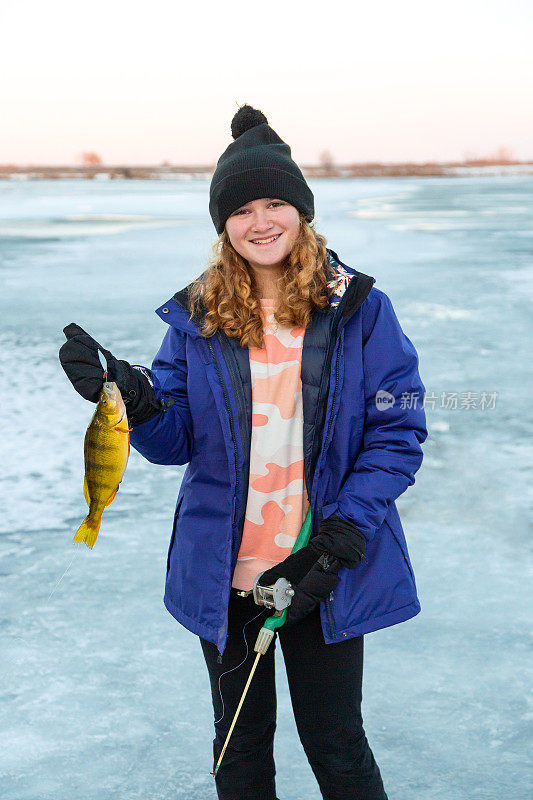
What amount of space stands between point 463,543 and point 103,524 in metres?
1.80

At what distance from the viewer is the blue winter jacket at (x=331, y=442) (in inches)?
81.5

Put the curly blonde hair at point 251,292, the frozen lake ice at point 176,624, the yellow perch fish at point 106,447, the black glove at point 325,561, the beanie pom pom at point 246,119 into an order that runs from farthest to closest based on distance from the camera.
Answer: the frozen lake ice at point 176,624
the beanie pom pom at point 246,119
the curly blonde hair at point 251,292
the black glove at point 325,561
the yellow perch fish at point 106,447

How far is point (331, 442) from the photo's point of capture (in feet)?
6.91

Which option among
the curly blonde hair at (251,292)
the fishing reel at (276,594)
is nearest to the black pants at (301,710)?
the fishing reel at (276,594)

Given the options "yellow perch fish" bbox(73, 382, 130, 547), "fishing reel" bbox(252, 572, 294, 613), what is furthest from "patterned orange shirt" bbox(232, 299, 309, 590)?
"yellow perch fish" bbox(73, 382, 130, 547)

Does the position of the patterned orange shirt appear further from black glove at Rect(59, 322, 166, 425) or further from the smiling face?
black glove at Rect(59, 322, 166, 425)

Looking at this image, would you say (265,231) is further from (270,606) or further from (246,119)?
(270,606)

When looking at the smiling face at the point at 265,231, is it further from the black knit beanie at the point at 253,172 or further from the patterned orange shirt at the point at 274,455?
the patterned orange shirt at the point at 274,455

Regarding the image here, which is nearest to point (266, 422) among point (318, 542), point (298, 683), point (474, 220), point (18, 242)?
point (318, 542)

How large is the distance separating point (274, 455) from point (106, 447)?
507 mm

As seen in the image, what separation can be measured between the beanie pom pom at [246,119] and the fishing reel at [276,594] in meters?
1.25

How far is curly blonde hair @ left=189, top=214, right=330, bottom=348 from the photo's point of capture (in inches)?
83.3

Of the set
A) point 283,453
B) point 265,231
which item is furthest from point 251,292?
point 283,453

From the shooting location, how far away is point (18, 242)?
15000mm
